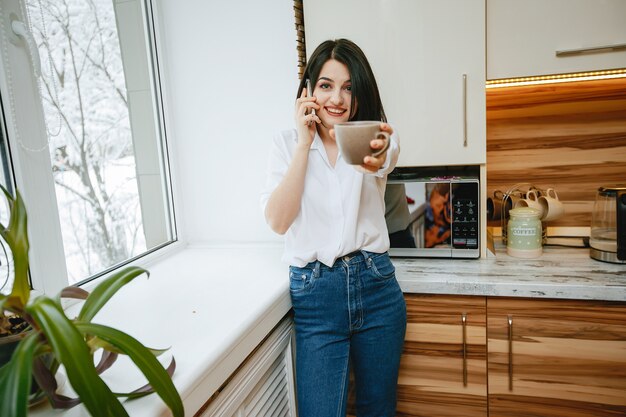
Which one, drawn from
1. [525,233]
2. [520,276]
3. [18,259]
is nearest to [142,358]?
[18,259]

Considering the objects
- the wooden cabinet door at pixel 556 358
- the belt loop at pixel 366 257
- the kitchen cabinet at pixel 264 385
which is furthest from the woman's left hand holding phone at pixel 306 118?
the wooden cabinet door at pixel 556 358

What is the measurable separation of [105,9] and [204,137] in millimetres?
617

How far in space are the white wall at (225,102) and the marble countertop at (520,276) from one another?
73cm

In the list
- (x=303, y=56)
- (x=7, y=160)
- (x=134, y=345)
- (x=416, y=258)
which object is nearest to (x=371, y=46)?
(x=303, y=56)

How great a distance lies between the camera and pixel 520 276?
1.48 metres

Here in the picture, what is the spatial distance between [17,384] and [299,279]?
835 mm

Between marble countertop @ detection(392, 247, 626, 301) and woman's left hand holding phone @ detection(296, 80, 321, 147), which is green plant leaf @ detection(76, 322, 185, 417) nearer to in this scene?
woman's left hand holding phone @ detection(296, 80, 321, 147)

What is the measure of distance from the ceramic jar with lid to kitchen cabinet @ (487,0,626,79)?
0.51m

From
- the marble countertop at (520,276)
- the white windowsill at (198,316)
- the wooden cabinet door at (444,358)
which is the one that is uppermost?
the white windowsill at (198,316)

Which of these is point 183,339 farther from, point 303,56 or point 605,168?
point 605,168

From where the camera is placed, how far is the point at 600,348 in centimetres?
140

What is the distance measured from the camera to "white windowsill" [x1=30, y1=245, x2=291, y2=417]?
2.89ft

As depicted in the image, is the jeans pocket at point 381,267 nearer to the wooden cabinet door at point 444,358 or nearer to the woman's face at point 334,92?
the wooden cabinet door at point 444,358

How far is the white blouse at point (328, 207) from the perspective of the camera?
4.18ft
